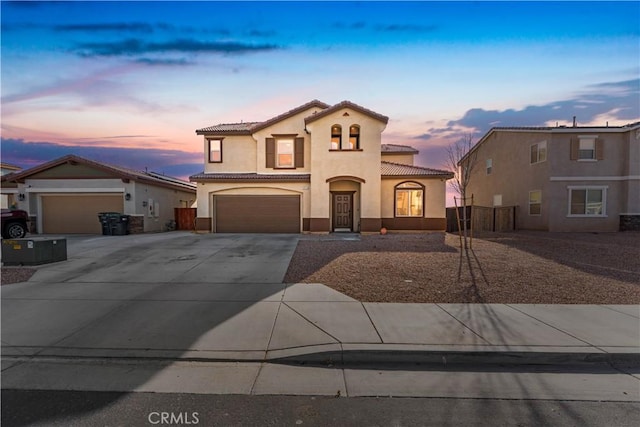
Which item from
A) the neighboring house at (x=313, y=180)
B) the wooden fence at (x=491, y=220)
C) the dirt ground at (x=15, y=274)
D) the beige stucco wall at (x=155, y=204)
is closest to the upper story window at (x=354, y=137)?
the neighboring house at (x=313, y=180)

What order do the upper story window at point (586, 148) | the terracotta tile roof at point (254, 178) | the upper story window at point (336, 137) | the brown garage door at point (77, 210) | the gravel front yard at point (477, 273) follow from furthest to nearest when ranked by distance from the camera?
1. the upper story window at point (586, 148)
2. the brown garage door at point (77, 210)
3. the terracotta tile roof at point (254, 178)
4. the upper story window at point (336, 137)
5. the gravel front yard at point (477, 273)

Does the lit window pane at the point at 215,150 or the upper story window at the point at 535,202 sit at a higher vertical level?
the lit window pane at the point at 215,150

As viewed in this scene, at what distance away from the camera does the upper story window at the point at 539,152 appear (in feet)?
66.3

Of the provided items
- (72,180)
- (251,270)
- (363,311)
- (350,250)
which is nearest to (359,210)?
(350,250)

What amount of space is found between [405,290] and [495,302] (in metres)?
1.69

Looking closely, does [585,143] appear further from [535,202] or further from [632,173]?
[535,202]

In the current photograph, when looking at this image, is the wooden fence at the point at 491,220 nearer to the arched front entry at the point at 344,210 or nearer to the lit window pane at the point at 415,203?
the lit window pane at the point at 415,203

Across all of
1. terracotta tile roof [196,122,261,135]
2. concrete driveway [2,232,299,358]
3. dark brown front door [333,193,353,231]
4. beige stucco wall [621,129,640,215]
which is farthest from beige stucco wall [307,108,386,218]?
beige stucco wall [621,129,640,215]

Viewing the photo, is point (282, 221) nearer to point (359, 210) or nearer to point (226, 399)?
point (359, 210)

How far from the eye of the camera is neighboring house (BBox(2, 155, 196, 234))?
1877 centimetres

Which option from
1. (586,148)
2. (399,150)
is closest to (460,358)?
(586,148)

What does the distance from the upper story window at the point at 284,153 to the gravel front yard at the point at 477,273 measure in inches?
327

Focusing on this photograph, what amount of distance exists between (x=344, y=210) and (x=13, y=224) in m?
17.6

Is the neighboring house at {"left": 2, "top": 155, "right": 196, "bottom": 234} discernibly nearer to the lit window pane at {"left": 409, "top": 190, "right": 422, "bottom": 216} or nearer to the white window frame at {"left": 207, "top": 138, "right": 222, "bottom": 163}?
the white window frame at {"left": 207, "top": 138, "right": 222, "bottom": 163}
